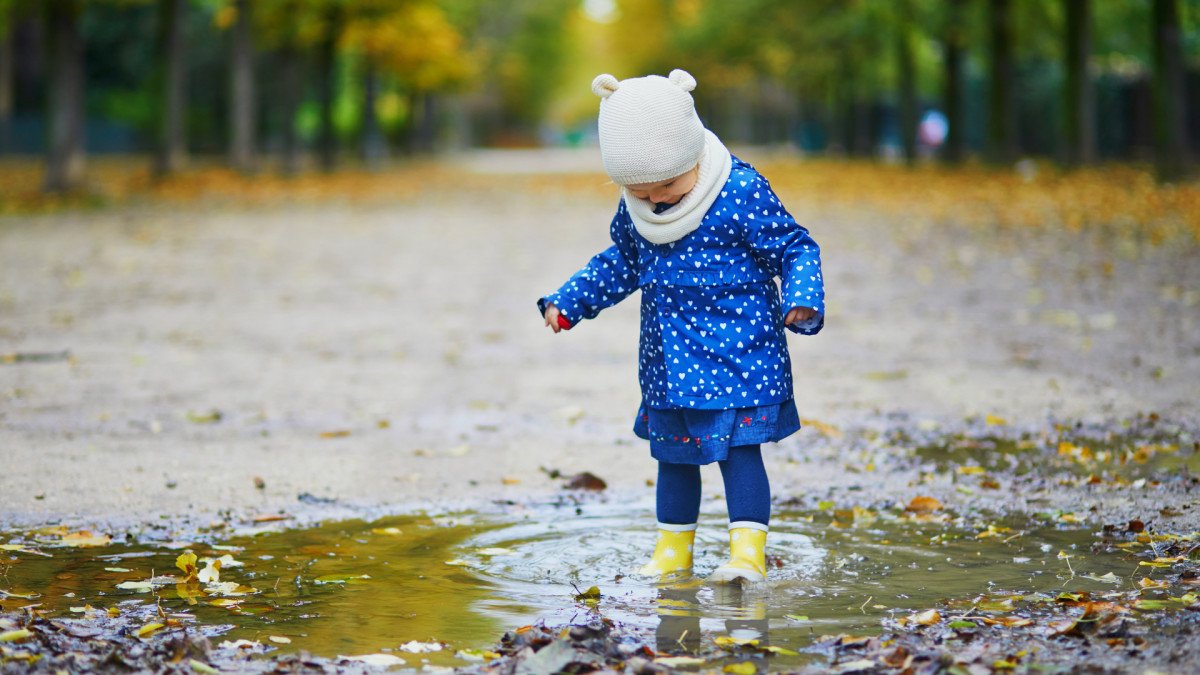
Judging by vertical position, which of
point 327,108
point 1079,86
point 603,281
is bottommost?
point 603,281

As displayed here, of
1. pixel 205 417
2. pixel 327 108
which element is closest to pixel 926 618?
pixel 205 417

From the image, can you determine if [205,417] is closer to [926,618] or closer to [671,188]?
[671,188]

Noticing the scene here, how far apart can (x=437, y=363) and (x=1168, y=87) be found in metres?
16.1

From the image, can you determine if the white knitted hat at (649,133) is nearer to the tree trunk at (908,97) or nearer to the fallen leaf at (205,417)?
the fallen leaf at (205,417)

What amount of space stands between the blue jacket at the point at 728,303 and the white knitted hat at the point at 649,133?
0.62ft

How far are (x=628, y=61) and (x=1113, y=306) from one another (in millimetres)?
65194

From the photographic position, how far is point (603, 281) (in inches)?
170

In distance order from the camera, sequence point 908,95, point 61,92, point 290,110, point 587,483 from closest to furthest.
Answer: point 587,483 < point 61,92 < point 290,110 < point 908,95

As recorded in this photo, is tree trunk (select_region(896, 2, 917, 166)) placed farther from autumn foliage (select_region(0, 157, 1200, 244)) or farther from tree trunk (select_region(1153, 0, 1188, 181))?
tree trunk (select_region(1153, 0, 1188, 181))

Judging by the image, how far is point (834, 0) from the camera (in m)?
36.9

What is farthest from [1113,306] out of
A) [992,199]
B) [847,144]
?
[847,144]

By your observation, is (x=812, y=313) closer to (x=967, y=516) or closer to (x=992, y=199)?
(x=967, y=516)

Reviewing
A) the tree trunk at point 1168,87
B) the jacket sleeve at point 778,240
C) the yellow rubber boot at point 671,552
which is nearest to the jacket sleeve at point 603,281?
the jacket sleeve at point 778,240

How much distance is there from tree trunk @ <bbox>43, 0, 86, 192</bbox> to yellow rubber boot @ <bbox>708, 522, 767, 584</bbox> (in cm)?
2047
